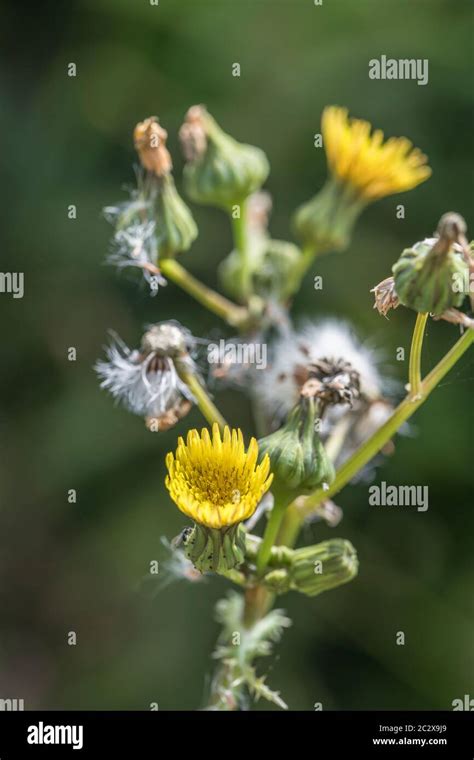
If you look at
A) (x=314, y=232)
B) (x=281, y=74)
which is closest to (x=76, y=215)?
(x=281, y=74)

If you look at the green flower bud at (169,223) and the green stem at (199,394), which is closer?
the green stem at (199,394)

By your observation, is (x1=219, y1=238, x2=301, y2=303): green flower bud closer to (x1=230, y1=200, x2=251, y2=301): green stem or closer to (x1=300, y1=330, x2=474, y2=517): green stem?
(x1=230, y1=200, x2=251, y2=301): green stem

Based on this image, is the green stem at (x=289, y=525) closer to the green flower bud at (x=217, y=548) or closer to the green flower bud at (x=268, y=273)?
the green flower bud at (x=217, y=548)

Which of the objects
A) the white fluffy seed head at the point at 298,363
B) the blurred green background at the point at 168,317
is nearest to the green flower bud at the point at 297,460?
the white fluffy seed head at the point at 298,363

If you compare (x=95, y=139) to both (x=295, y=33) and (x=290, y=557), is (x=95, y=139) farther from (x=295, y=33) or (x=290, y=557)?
(x=290, y=557)
